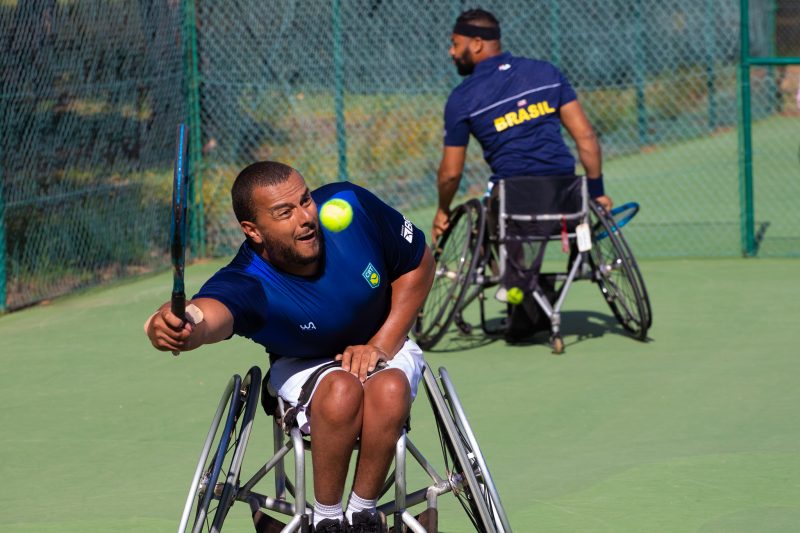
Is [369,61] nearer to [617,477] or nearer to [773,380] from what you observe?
[773,380]

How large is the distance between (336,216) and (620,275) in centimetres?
409

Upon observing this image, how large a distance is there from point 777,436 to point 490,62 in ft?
9.61

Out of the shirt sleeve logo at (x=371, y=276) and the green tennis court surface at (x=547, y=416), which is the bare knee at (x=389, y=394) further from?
the green tennis court surface at (x=547, y=416)

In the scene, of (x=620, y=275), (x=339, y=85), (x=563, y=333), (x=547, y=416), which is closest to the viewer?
(x=547, y=416)

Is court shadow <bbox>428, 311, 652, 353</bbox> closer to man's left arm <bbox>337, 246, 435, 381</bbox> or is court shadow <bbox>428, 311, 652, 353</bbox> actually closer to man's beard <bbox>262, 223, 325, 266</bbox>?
man's left arm <bbox>337, 246, 435, 381</bbox>

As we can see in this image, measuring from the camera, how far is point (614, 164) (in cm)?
1559

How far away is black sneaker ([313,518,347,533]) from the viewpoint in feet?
14.3

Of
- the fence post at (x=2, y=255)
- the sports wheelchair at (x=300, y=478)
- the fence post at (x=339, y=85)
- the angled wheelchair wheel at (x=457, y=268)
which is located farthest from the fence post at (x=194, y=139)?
the sports wheelchair at (x=300, y=478)

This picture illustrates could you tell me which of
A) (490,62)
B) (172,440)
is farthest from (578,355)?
(172,440)

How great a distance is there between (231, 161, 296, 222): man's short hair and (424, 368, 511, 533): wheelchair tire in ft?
2.51

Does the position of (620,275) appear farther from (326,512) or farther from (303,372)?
(326,512)

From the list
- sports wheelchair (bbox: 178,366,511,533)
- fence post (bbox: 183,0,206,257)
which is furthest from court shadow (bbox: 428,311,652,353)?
sports wheelchair (bbox: 178,366,511,533)

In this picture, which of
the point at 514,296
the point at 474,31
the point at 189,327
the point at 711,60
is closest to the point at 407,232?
the point at 189,327

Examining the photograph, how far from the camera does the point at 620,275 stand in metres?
8.38
